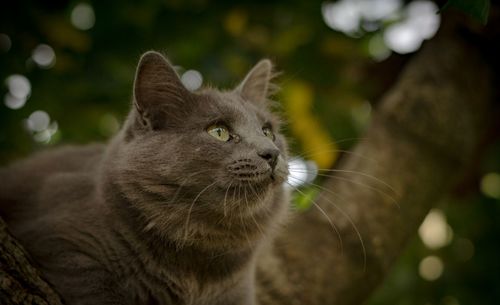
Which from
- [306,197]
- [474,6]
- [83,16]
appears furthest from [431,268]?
[474,6]

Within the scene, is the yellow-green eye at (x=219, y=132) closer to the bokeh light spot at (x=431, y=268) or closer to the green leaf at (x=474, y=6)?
the green leaf at (x=474, y=6)

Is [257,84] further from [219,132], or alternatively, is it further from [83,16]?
[83,16]

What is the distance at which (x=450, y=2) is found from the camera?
6.03 feet

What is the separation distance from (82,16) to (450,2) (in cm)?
288

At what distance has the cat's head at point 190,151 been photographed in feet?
8.11

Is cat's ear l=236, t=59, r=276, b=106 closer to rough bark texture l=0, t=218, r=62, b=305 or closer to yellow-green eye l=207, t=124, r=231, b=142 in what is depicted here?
yellow-green eye l=207, t=124, r=231, b=142

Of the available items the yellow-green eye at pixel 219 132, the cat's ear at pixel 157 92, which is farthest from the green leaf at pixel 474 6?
the cat's ear at pixel 157 92

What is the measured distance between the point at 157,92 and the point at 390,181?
153cm

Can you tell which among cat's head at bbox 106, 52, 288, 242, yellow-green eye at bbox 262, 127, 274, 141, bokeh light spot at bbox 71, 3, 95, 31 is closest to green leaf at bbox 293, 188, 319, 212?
yellow-green eye at bbox 262, 127, 274, 141

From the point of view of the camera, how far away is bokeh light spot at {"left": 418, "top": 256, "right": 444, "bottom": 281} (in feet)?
16.3

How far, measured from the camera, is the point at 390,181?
3.47m

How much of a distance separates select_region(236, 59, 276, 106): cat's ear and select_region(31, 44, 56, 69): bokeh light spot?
1.42 m

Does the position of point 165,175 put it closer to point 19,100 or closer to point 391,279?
point 19,100

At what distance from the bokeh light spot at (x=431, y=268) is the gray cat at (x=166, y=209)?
2648 mm
